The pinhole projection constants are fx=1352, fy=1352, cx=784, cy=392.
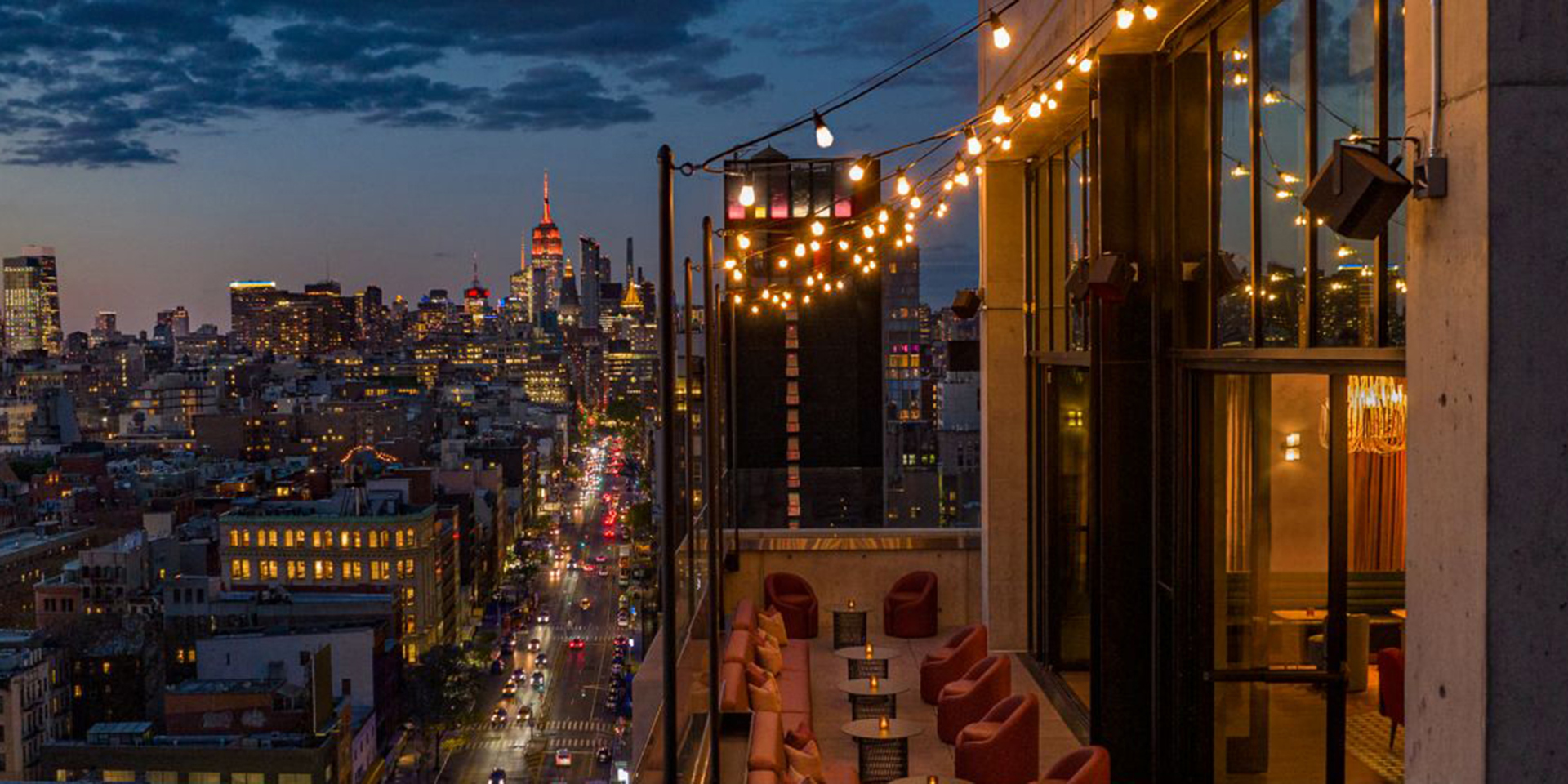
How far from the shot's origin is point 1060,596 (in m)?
10.6

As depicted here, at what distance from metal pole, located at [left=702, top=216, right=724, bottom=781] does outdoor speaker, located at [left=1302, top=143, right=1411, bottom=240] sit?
3841 mm

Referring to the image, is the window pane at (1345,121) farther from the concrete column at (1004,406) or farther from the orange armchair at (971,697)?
the concrete column at (1004,406)

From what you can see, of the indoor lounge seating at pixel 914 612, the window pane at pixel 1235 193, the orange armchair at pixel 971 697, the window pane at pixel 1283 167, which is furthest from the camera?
the indoor lounge seating at pixel 914 612

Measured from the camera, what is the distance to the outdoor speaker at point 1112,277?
276 inches

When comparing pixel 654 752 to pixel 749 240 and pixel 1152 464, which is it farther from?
pixel 749 240

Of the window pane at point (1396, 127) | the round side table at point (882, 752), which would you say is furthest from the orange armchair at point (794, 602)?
the window pane at point (1396, 127)

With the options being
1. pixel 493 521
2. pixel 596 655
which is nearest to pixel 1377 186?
pixel 596 655

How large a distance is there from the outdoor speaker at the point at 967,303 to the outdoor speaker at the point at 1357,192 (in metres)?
7.43

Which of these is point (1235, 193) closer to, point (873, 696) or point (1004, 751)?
point (1004, 751)

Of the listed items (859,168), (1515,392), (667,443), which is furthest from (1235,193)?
(1515,392)

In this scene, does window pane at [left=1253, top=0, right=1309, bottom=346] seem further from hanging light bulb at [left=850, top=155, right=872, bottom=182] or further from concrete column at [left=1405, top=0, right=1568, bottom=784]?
concrete column at [left=1405, top=0, right=1568, bottom=784]

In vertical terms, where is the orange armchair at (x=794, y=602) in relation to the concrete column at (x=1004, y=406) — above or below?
below

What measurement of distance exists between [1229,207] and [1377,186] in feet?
8.70

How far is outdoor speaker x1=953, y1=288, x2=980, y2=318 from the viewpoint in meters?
11.3
